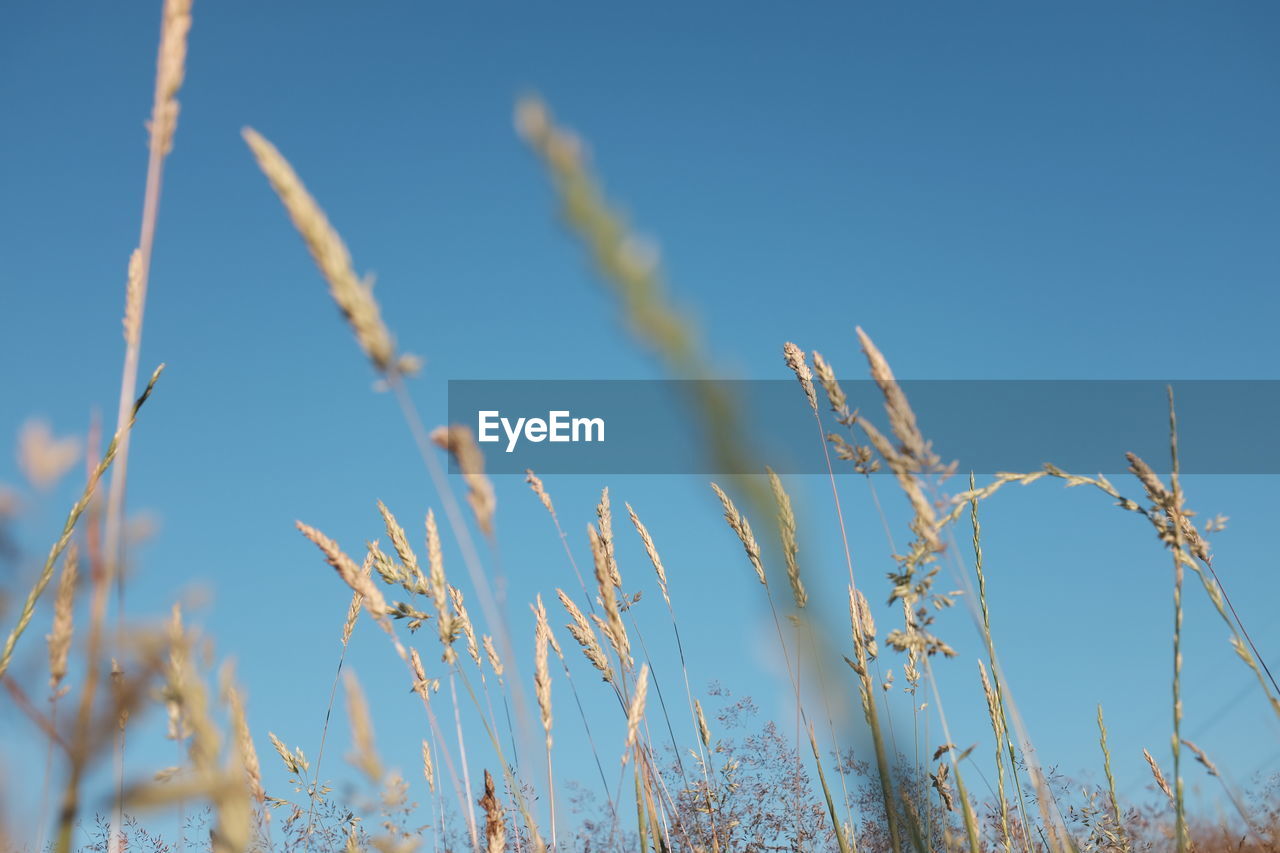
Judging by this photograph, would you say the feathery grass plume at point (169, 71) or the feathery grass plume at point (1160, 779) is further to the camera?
the feathery grass plume at point (1160, 779)

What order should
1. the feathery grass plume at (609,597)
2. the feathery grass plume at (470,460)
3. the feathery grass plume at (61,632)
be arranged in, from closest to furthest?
the feathery grass plume at (61,632) → the feathery grass plume at (470,460) → the feathery grass plume at (609,597)

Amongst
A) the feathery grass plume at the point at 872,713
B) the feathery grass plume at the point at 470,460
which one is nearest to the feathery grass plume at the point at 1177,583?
the feathery grass plume at the point at 872,713

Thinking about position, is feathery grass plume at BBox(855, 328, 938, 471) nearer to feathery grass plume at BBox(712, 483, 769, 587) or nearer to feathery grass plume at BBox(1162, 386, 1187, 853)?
feathery grass plume at BBox(1162, 386, 1187, 853)

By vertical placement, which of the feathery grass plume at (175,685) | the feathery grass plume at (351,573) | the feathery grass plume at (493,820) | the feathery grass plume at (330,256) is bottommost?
the feathery grass plume at (493,820)

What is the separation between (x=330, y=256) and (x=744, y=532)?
66.8 inches

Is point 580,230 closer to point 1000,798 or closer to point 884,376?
point 884,376

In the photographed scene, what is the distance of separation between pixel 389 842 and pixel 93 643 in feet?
1.98

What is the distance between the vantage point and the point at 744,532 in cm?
261

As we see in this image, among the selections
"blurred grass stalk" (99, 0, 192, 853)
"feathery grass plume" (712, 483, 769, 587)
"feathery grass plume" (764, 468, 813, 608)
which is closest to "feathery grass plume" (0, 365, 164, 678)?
"blurred grass stalk" (99, 0, 192, 853)

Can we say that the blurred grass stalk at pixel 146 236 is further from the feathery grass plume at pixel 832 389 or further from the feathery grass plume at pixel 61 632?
the feathery grass plume at pixel 832 389

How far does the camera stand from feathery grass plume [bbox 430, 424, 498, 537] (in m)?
1.35

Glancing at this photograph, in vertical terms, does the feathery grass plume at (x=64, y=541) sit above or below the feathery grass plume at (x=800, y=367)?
below

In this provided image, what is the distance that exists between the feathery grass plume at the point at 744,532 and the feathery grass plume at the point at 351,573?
4.10 feet

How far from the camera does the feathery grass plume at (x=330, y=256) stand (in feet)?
3.68
